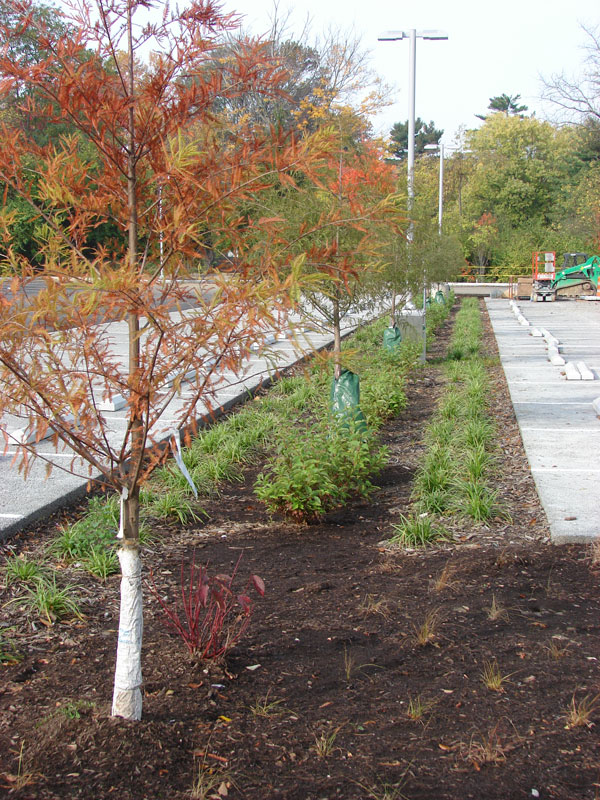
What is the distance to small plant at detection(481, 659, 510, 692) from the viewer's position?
125 inches

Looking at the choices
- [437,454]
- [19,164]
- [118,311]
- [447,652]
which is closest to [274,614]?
[447,652]

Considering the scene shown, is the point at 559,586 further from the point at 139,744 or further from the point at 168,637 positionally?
the point at 139,744

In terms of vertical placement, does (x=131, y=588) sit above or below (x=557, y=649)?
above

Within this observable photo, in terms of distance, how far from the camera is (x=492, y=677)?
3.20m

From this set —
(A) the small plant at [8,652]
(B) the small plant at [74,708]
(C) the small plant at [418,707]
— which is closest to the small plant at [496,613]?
(C) the small plant at [418,707]

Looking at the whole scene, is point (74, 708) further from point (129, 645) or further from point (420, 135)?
point (420, 135)

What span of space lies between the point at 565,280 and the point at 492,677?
3377cm

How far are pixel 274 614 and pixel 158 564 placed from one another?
1021 millimetres

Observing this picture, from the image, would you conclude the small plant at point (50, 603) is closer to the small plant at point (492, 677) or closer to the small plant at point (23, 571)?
the small plant at point (23, 571)

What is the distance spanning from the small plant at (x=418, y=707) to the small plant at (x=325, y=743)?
0.98 feet

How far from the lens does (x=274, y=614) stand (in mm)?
3889

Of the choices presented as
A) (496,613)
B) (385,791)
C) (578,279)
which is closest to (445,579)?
(496,613)

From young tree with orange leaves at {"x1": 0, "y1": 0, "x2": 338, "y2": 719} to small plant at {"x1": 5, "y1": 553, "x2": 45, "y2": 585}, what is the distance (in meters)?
1.57

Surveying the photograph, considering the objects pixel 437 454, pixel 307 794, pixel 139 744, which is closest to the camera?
pixel 307 794
